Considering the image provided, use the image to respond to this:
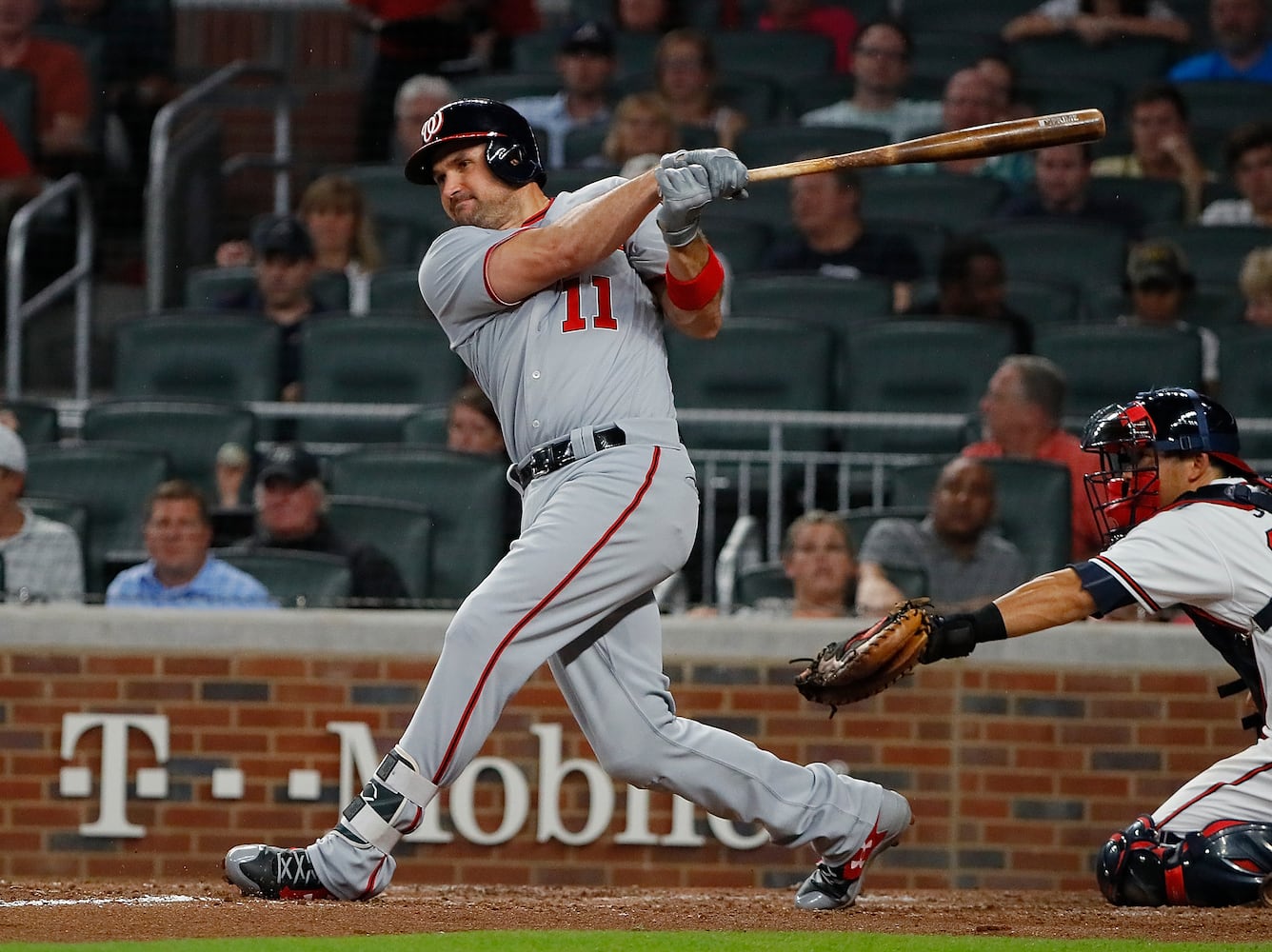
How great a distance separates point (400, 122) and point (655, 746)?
5357 millimetres

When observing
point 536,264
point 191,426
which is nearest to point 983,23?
point 191,426

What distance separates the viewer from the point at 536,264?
3.85 metres

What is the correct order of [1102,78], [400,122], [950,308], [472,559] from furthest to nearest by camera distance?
[1102,78] < [400,122] < [950,308] < [472,559]

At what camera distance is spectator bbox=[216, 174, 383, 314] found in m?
8.02

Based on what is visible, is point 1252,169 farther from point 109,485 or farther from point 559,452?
point 559,452

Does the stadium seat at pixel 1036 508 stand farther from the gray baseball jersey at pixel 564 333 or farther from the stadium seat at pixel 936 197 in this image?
the stadium seat at pixel 936 197

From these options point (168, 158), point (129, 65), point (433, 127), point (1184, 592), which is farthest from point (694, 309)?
point (129, 65)

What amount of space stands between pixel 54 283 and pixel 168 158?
78 centimetres

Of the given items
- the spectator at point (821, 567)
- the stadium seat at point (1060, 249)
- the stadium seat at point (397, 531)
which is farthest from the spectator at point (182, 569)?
the stadium seat at point (1060, 249)

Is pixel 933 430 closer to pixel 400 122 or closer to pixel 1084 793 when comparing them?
pixel 1084 793

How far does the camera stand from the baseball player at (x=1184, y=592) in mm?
3883

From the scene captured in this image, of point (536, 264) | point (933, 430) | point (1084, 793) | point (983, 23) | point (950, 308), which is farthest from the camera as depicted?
point (983, 23)

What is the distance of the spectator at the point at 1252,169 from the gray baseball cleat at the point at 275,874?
5.39 meters

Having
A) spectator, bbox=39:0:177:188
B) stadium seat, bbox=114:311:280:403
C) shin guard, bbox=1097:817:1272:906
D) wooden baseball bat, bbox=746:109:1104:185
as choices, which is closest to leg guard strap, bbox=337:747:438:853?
wooden baseball bat, bbox=746:109:1104:185
